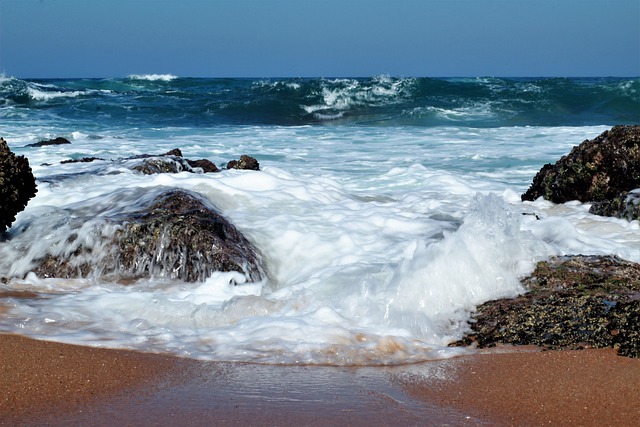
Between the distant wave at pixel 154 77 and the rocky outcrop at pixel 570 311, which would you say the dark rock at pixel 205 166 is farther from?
the distant wave at pixel 154 77

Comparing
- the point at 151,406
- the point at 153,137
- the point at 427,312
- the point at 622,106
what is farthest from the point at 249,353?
the point at 622,106

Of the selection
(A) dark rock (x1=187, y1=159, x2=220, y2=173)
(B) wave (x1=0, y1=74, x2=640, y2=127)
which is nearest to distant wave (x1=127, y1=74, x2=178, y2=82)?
(B) wave (x1=0, y1=74, x2=640, y2=127)

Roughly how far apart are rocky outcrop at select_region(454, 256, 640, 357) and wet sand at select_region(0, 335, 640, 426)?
16cm

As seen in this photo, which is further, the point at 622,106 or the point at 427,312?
the point at 622,106

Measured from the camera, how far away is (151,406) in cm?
272

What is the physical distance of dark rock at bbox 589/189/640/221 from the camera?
626cm

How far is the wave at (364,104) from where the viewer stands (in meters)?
25.3

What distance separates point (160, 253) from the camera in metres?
4.90

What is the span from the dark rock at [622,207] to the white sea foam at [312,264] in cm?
11

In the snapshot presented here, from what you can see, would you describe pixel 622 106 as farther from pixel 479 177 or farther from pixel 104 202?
pixel 104 202

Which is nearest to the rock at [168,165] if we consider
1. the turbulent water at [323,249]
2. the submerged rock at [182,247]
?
the turbulent water at [323,249]

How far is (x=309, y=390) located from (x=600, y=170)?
17.2 ft

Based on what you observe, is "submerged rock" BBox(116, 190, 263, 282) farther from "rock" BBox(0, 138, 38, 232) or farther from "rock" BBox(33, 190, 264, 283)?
"rock" BBox(0, 138, 38, 232)

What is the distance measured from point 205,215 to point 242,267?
60cm
